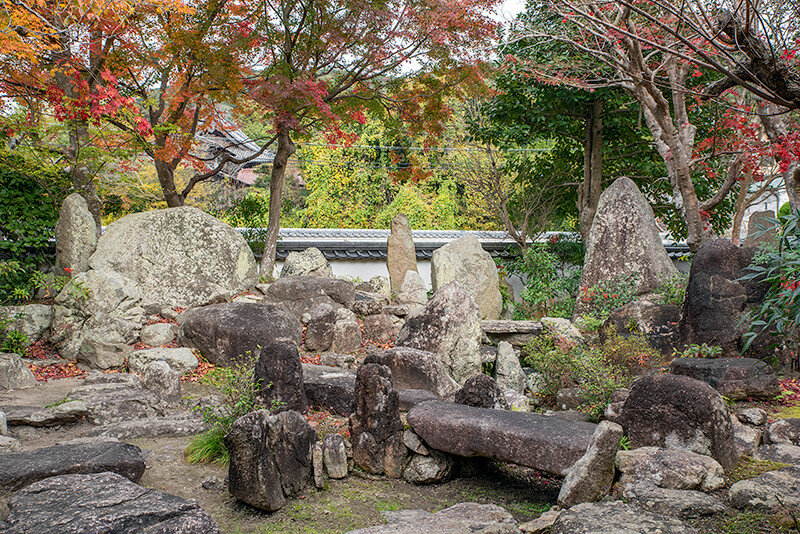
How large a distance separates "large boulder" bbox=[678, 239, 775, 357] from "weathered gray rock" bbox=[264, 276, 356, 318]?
5.65 metres

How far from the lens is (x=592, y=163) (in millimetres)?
13180

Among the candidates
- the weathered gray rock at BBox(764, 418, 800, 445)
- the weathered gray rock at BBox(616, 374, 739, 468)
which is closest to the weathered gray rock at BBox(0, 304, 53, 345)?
the weathered gray rock at BBox(616, 374, 739, 468)

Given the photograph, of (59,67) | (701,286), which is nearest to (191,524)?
(701,286)

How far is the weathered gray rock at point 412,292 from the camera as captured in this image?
11.7 metres

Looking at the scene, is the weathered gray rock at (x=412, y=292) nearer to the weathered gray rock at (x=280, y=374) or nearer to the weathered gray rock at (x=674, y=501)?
the weathered gray rock at (x=280, y=374)

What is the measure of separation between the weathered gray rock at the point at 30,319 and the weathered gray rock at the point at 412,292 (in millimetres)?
6092

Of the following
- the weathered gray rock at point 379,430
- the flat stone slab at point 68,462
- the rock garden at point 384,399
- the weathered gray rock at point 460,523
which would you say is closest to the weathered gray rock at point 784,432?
the rock garden at point 384,399

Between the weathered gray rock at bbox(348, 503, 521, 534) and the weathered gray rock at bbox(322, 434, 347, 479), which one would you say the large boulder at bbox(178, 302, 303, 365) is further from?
the weathered gray rock at bbox(348, 503, 521, 534)

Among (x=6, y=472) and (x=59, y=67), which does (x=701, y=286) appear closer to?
(x=6, y=472)

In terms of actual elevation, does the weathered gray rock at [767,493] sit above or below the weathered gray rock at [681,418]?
below

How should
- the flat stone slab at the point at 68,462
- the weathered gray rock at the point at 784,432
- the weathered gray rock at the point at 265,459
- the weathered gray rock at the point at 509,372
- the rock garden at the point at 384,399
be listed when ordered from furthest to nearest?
the weathered gray rock at the point at 509,372 < the weathered gray rock at the point at 784,432 < the weathered gray rock at the point at 265,459 < the flat stone slab at the point at 68,462 < the rock garden at the point at 384,399

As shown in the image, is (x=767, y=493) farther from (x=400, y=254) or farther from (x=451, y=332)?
(x=400, y=254)

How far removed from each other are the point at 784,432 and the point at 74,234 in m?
10.3

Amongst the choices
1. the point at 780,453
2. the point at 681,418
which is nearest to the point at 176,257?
the point at 681,418
